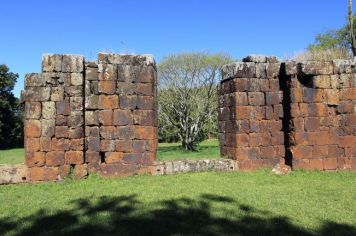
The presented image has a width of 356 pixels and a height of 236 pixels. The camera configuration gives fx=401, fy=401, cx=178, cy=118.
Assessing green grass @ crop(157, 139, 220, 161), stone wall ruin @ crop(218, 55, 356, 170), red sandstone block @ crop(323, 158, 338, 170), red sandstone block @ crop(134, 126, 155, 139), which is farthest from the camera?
green grass @ crop(157, 139, 220, 161)

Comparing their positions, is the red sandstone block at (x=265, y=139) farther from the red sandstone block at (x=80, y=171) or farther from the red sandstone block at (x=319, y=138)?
the red sandstone block at (x=80, y=171)

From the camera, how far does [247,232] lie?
17.3 ft

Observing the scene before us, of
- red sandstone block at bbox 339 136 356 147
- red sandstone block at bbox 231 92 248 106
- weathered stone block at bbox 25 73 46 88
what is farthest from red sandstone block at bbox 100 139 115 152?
red sandstone block at bbox 339 136 356 147

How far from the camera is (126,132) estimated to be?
31.9 feet

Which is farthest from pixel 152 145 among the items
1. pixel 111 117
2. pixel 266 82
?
pixel 266 82

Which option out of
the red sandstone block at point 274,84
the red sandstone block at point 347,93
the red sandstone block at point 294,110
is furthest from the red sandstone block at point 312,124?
the red sandstone block at point 274,84

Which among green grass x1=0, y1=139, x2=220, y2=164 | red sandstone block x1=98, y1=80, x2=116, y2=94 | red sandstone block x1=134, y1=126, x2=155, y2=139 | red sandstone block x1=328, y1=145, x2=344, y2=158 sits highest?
red sandstone block x1=98, y1=80, x2=116, y2=94

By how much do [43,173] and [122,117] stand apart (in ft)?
7.30

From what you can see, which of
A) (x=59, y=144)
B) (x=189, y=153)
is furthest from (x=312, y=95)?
(x=189, y=153)

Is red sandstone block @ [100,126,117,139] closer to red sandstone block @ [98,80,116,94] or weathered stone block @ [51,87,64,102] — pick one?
red sandstone block @ [98,80,116,94]

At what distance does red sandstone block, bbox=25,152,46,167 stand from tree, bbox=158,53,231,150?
50.5ft

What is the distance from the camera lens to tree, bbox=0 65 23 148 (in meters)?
31.7

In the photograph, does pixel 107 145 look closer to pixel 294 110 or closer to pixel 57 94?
pixel 57 94

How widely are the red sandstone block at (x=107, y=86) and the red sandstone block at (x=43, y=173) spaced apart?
6.97 feet
